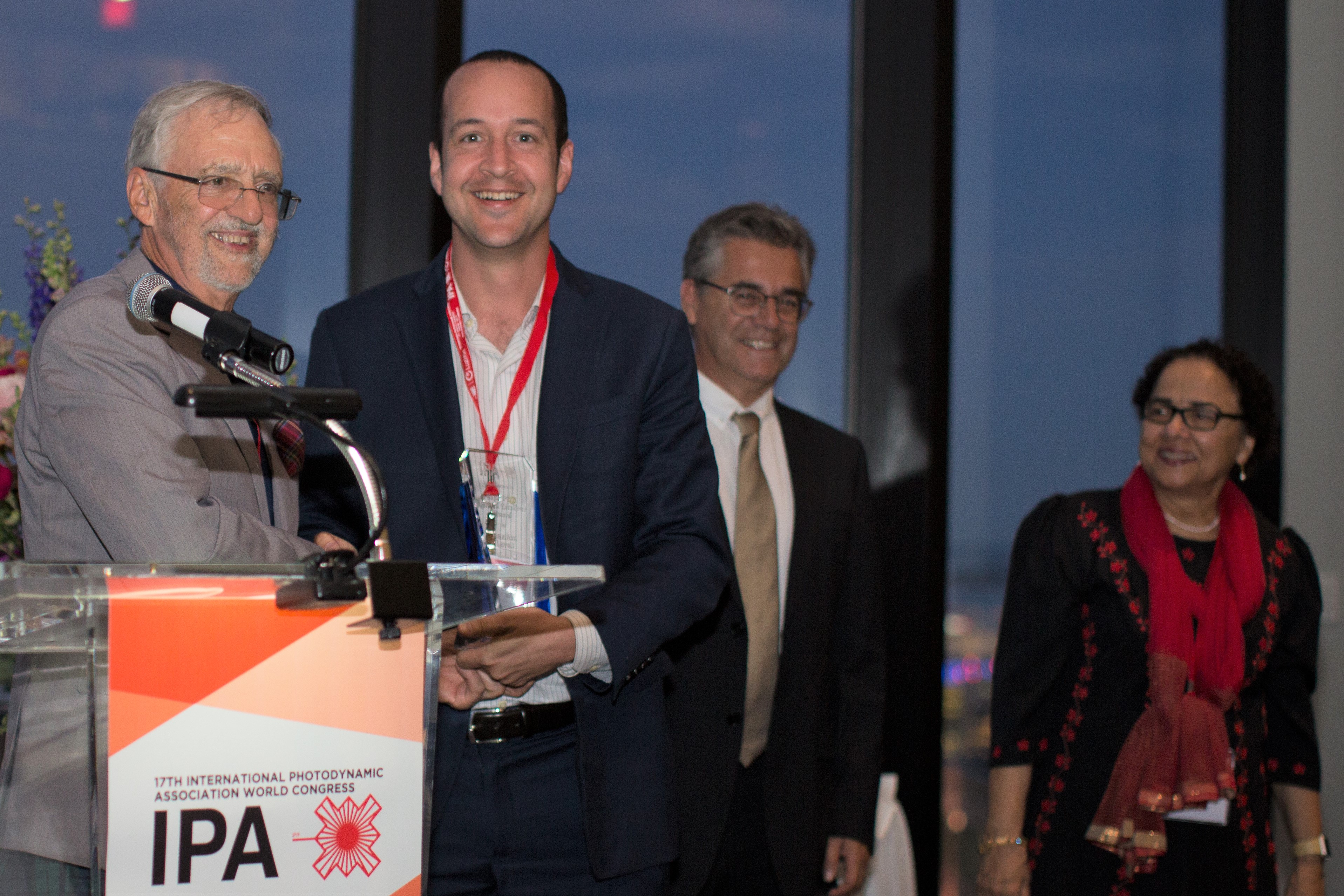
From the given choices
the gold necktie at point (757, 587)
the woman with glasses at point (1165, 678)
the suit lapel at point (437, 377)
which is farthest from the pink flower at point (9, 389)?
the woman with glasses at point (1165, 678)

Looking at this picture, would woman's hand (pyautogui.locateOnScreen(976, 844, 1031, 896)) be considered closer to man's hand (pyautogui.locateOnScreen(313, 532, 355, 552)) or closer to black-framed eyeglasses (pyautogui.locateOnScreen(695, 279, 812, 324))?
A: black-framed eyeglasses (pyautogui.locateOnScreen(695, 279, 812, 324))

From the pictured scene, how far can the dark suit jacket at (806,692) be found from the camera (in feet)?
7.80

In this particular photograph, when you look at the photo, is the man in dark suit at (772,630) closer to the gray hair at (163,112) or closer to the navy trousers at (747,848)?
the navy trousers at (747,848)

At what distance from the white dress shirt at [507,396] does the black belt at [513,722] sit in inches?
0.8

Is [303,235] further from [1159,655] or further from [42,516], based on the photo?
[1159,655]

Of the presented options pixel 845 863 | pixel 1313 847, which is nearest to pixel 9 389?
pixel 845 863

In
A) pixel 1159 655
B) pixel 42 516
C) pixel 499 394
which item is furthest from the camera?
pixel 1159 655

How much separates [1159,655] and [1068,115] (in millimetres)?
2074

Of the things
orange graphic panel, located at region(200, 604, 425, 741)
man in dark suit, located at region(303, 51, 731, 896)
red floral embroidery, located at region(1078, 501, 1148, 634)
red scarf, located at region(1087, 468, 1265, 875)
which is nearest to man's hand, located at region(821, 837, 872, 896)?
red scarf, located at region(1087, 468, 1265, 875)

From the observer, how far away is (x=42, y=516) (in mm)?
1533

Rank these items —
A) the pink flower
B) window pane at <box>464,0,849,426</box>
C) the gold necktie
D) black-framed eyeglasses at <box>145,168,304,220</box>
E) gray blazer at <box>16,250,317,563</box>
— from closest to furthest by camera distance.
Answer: gray blazer at <box>16,250,317,563</box>, black-framed eyeglasses at <box>145,168,304,220</box>, the pink flower, the gold necktie, window pane at <box>464,0,849,426</box>

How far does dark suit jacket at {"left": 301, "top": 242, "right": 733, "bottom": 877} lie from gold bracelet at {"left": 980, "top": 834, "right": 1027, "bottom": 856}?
117cm

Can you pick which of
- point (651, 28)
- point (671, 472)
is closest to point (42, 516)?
point (671, 472)

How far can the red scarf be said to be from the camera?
8.34ft
